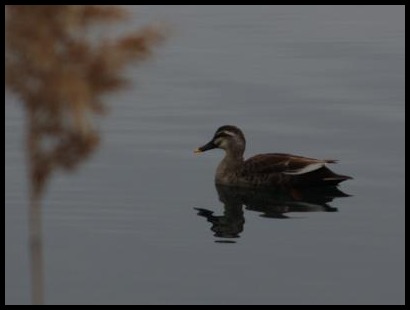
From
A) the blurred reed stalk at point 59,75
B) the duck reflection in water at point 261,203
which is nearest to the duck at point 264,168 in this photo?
the duck reflection in water at point 261,203

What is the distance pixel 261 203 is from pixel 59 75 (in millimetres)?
13297

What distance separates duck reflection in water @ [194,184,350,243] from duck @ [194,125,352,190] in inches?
5.8

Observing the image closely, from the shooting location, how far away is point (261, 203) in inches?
776

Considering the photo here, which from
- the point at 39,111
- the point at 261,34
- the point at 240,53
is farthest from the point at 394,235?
the point at 261,34

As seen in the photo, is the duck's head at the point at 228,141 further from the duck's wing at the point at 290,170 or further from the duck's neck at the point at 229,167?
the duck's wing at the point at 290,170

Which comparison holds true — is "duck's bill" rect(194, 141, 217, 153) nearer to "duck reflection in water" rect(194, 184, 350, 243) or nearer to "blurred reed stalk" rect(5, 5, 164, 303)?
"duck reflection in water" rect(194, 184, 350, 243)

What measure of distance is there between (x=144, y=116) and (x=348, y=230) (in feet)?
28.1

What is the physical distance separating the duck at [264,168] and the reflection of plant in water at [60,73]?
13144 mm

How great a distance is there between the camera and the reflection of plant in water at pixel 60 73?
6602mm

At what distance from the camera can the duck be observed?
66.7ft

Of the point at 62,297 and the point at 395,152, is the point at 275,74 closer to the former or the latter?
the point at 395,152

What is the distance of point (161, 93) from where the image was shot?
26938mm

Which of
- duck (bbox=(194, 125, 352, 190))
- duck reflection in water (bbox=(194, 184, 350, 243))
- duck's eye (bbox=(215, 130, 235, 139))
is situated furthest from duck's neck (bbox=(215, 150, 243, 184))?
duck's eye (bbox=(215, 130, 235, 139))

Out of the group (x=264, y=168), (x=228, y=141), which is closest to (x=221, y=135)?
(x=228, y=141)
